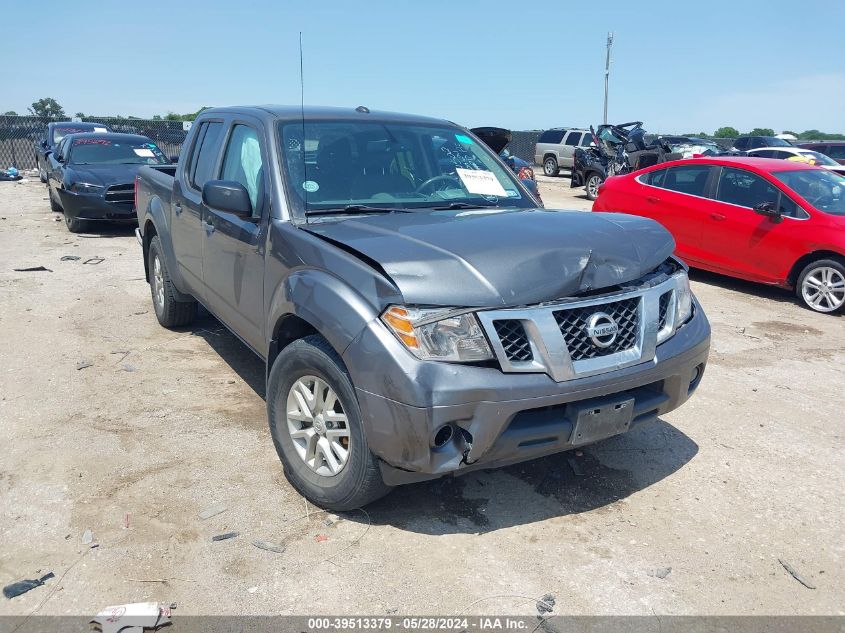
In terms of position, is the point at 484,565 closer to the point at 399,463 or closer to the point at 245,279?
the point at 399,463

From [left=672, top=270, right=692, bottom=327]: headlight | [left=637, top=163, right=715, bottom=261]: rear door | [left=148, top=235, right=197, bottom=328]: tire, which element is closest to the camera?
[left=672, top=270, right=692, bottom=327]: headlight

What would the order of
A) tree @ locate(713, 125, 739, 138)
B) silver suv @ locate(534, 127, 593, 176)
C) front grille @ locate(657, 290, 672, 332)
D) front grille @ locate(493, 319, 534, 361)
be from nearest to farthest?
front grille @ locate(493, 319, 534, 361) → front grille @ locate(657, 290, 672, 332) → silver suv @ locate(534, 127, 593, 176) → tree @ locate(713, 125, 739, 138)

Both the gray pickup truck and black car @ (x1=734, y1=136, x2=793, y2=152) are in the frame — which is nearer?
the gray pickup truck

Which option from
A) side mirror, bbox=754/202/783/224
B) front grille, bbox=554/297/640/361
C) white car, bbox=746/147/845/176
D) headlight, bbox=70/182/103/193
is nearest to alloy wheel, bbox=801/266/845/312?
side mirror, bbox=754/202/783/224

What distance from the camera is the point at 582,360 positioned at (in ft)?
9.71

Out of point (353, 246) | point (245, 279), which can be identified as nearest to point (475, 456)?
point (353, 246)

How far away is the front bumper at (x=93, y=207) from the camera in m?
11.5

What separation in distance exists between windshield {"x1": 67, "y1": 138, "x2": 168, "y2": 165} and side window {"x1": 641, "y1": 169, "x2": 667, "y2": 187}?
27.6 feet

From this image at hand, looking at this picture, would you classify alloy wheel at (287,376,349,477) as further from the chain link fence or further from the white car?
the chain link fence

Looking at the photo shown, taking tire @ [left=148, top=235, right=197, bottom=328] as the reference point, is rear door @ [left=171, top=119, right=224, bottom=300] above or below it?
above

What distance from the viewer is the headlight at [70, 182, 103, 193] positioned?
37.7ft

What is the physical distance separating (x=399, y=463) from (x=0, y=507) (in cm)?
204

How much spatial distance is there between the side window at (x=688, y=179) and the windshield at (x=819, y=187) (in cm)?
84

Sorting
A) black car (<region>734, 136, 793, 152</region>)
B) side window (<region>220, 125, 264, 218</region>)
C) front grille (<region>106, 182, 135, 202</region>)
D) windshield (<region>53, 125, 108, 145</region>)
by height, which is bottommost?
front grille (<region>106, 182, 135, 202</region>)
